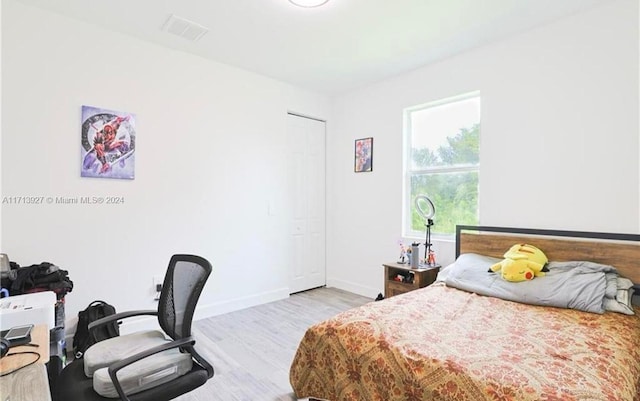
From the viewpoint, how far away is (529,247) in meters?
2.61

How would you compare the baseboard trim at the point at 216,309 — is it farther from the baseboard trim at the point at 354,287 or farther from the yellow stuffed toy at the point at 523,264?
the yellow stuffed toy at the point at 523,264

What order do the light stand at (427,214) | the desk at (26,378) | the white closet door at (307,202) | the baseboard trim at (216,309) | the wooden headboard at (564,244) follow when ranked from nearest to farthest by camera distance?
the desk at (26,378) → the wooden headboard at (564,244) → the baseboard trim at (216,309) → the light stand at (427,214) → the white closet door at (307,202)

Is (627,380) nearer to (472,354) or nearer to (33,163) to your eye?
(472,354)

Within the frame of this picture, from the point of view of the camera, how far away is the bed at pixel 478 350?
1.35 m

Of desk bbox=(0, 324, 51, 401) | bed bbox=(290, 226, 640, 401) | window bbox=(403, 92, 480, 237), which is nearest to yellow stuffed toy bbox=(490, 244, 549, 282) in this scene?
bed bbox=(290, 226, 640, 401)

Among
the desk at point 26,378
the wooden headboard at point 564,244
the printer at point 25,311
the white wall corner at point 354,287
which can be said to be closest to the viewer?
the desk at point 26,378

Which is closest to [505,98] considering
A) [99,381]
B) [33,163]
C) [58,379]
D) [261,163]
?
[261,163]

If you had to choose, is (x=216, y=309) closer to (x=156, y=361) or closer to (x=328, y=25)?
(x=156, y=361)

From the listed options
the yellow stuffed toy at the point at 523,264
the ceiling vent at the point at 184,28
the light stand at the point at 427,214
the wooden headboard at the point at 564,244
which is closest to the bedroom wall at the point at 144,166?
the ceiling vent at the point at 184,28

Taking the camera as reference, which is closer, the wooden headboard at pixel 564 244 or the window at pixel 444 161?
the wooden headboard at pixel 564 244

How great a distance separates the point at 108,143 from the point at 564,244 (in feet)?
12.6

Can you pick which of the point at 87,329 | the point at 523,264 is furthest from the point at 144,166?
the point at 523,264

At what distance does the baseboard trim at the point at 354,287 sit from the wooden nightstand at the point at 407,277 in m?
0.63

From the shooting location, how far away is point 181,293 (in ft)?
5.59
